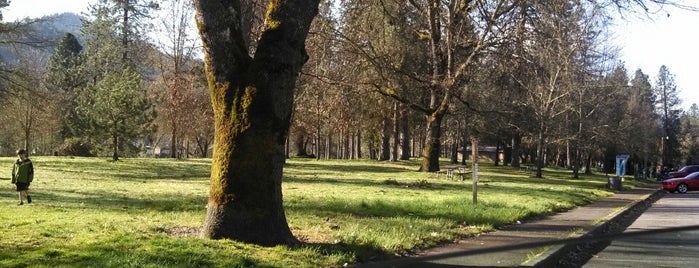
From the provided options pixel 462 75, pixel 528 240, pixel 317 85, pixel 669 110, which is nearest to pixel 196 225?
pixel 528 240

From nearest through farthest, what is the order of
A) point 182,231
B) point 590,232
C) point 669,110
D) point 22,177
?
point 182,231 < point 590,232 < point 22,177 < point 669,110

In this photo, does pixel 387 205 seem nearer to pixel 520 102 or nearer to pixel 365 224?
pixel 365 224

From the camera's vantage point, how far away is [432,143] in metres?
34.6

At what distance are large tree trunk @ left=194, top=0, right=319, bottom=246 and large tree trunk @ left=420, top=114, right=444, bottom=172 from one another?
25703mm

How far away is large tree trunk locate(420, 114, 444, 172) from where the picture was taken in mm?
33969

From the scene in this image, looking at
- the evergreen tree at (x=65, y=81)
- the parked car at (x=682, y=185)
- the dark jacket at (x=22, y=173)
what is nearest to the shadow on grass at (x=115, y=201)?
the dark jacket at (x=22, y=173)

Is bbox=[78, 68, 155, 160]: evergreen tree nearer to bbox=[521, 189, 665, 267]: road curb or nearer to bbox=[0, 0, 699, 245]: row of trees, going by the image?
bbox=[0, 0, 699, 245]: row of trees

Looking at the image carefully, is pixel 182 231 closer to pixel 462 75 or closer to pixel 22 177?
pixel 22 177

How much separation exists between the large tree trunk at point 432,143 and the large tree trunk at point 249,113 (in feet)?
84.3

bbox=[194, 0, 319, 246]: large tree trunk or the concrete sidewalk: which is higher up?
bbox=[194, 0, 319, 246]: large tree trunk

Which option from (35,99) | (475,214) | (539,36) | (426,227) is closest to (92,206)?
(426,227)

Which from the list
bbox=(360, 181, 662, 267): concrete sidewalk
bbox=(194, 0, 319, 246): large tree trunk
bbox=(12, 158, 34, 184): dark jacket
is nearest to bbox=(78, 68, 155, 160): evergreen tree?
bbox=(12, 158, 34, 184): dark jacket

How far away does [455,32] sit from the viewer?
30.5 meters

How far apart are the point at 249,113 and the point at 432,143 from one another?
27.1 metres
